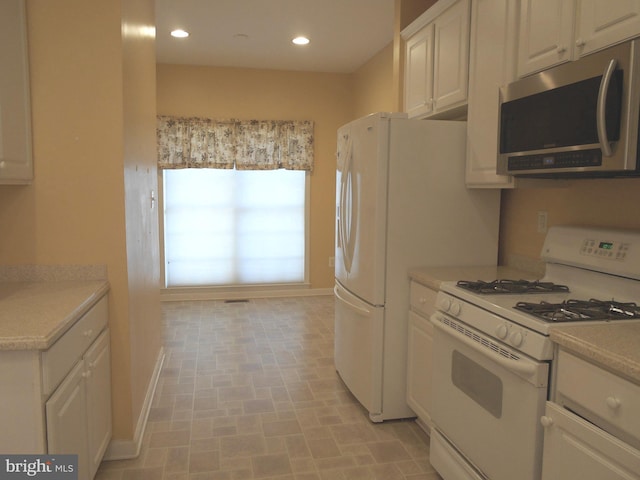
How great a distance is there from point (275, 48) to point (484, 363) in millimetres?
4221

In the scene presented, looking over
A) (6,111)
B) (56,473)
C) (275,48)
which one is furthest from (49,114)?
(275,48)

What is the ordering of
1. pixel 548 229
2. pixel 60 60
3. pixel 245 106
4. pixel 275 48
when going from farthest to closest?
pixel 245 106, pixel 275 48, pixel 548 229, pixel 60 60

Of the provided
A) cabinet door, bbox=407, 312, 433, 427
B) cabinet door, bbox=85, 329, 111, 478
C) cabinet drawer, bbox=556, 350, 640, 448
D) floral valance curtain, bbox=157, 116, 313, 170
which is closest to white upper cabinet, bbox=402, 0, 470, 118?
cabinet door, bbox=407, 312, 433, 427

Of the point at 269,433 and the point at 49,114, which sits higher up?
the point at 49,114

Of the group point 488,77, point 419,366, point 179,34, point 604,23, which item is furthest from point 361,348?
point 179,34

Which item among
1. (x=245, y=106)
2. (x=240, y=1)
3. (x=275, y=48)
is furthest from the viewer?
(x=245, y=106)

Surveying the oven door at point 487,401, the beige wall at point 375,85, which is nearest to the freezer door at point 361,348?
the oven door at point 487,401

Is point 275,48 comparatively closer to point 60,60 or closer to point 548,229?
point 60,60

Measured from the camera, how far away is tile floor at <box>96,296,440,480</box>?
2.43m

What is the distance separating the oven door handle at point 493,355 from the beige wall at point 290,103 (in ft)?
13.3

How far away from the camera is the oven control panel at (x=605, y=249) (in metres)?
1.97

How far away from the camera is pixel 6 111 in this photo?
2.04 meters

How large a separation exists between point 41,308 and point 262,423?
4.96 ft

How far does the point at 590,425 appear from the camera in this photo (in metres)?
1.42
